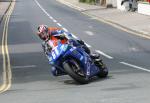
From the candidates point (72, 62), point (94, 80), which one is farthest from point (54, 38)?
point (94, 80)

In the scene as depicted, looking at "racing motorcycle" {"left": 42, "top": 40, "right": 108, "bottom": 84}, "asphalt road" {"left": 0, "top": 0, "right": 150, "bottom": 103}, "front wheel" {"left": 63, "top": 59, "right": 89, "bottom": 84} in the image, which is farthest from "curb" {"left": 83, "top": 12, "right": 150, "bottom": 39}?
Answer: "front wheel" {"left": 63, "top": 59, "right": 89, "bottom": 84}

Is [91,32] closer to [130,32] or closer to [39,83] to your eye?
[130,32]

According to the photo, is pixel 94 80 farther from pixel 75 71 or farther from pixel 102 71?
pixel 75 71

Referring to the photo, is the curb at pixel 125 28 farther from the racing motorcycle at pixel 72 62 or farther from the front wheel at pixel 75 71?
the front wheel at pixel 75 71

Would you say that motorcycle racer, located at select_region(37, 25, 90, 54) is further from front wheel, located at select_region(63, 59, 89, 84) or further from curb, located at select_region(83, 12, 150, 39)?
curb, located at select_region(83, 12, 150, 39)

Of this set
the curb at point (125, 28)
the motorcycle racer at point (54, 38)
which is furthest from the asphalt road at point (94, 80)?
the motorcycle racer at point (54, 38)

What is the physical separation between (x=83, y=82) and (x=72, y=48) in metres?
0.96

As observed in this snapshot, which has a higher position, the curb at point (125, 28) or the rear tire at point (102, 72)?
the rear tire at point (102, 72)

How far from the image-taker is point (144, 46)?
24.8m

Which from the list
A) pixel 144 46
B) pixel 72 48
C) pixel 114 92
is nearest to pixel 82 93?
pixel 114 92

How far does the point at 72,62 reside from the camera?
15406mm

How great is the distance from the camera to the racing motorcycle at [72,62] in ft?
49.9

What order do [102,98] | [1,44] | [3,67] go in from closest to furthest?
[102,98] → [3,67] → [1,44]

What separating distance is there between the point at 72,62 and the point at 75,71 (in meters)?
0.32
